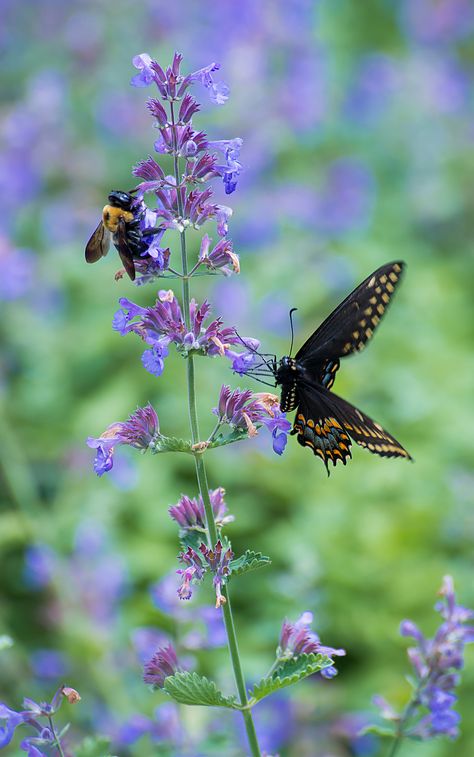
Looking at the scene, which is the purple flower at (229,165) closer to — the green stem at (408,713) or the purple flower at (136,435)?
the purple flower at (136,435)

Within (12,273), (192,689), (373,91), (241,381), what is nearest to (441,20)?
(373,91)

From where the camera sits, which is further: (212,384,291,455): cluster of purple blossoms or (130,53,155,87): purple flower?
(212,384,291,455): cluster of purple blossoms

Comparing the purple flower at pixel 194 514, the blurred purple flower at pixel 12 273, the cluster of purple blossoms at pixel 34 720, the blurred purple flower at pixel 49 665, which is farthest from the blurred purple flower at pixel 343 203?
the cluster of purple blossoms at pixel 34 720

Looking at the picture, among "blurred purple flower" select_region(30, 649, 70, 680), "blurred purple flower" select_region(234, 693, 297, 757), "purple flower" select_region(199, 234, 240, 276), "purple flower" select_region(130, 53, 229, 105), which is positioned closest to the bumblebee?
Result: "purple flower" select_region(199, 234, 240, 276)

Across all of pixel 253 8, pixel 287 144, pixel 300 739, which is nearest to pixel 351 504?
pixel 300 739

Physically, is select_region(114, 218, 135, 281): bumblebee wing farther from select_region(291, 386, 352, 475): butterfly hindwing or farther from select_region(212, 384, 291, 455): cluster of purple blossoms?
select_region(291, 386, 352, 475): butterfly hindwing
